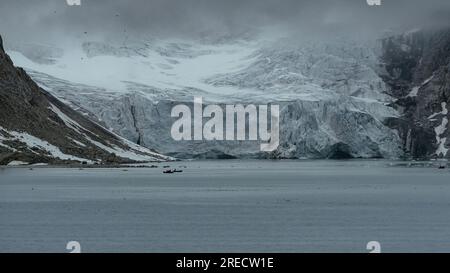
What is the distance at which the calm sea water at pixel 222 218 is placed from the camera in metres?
56.0

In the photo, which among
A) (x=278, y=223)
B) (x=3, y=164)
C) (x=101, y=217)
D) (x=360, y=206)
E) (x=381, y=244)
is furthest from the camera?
(x=3, y=164)

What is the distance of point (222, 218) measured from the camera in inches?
2867

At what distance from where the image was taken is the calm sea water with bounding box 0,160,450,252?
56.0 metres

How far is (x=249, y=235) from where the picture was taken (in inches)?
2393

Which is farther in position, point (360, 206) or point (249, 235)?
point (360, 206)

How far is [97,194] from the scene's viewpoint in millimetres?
101312

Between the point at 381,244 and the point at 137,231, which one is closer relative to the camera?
the point at 381,244
